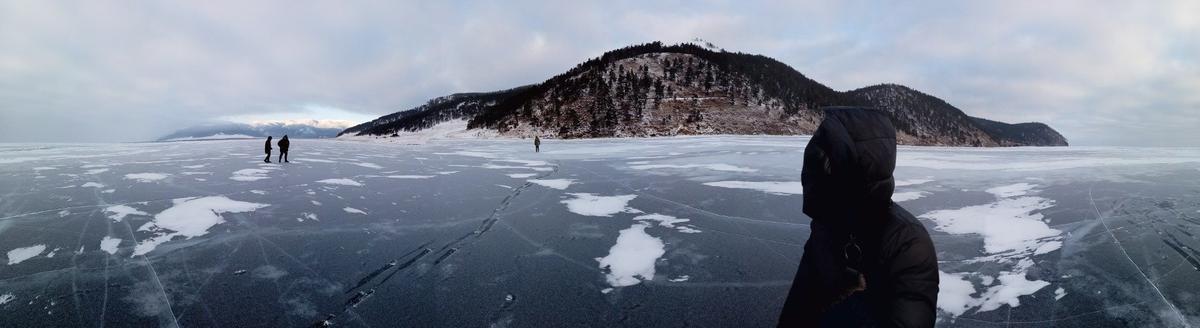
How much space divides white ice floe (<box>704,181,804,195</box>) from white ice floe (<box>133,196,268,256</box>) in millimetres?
9149

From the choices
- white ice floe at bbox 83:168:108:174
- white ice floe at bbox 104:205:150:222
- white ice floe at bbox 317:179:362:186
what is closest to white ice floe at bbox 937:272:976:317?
white ice floe at bbox 104:205:150:222

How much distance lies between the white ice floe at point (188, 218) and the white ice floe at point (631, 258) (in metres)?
5.13

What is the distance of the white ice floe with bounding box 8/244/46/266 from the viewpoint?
4.86m

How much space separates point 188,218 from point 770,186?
1038cm

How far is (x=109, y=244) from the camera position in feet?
18.0

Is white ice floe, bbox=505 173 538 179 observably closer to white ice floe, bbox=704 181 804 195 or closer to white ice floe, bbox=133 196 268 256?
white ice floe, bbox=704 181 804 195

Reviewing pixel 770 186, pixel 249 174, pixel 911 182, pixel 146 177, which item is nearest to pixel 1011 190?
pixel 911 182

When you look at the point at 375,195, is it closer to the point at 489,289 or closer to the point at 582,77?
the point at 489,289

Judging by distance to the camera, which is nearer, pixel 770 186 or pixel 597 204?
pixel 597 204

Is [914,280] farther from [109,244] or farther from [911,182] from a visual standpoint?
[911,182]

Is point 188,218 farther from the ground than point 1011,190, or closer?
closer

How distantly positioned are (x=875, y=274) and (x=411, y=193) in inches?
370

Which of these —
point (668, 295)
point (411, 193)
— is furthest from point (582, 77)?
point (668, 295)

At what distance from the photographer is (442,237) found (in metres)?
5.96
